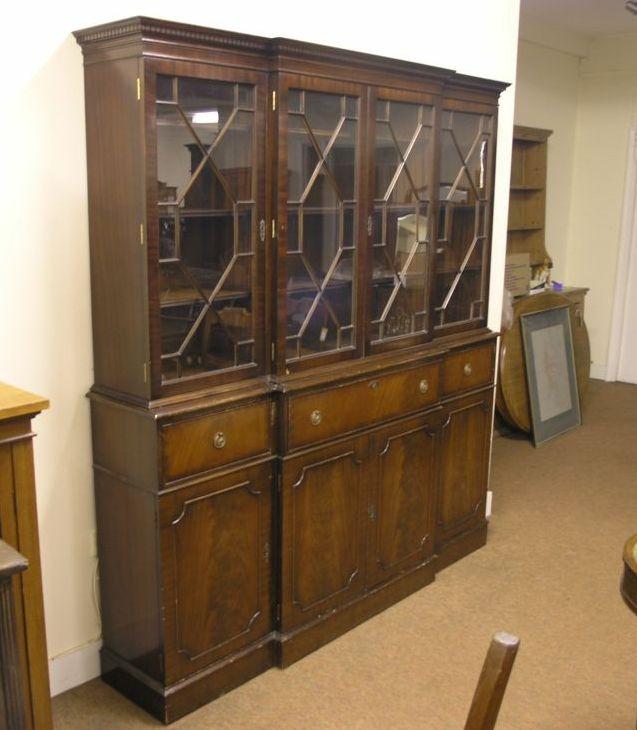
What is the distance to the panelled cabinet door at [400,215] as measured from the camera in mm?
2666

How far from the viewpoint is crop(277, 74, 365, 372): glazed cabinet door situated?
236cm

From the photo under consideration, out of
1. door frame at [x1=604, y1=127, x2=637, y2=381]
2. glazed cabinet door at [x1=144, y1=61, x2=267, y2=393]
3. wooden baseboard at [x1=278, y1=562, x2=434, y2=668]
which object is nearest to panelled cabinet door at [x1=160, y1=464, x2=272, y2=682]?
wooden baseboard at [x1=278, y1=562, x2=434, y2=668]

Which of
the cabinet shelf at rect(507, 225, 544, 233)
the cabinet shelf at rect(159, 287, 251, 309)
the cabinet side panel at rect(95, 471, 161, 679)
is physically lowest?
the cabinet side panel at rect(95, 471, 161, 679)

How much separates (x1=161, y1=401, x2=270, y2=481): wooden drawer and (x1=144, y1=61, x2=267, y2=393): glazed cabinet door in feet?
0.36

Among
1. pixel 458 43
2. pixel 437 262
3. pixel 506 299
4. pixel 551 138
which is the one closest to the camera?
pixel 437 262

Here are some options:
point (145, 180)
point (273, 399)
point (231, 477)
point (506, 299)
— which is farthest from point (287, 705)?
point (506, 299)

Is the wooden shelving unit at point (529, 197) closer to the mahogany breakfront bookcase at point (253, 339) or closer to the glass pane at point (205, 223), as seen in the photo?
the mahogany breakfront bookcase at point (253, 339)

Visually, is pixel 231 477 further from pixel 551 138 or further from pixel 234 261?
pixel 551 138

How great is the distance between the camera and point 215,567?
7.78 ft

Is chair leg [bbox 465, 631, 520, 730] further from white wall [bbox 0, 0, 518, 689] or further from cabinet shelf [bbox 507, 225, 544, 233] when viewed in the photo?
cabinet shelf [bbox 507, 225, 544, 233]

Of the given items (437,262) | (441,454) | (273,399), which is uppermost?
(437,262)

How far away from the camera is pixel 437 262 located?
3031 millimetres

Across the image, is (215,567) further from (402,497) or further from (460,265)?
(460,265)

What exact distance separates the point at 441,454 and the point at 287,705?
1153mm
